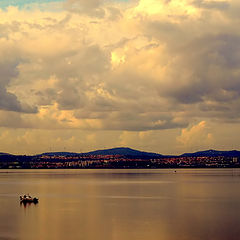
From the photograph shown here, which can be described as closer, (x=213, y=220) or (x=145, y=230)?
(x=145, y=230)

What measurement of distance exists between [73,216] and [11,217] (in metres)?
10.5

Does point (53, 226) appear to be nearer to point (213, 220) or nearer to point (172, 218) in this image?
point (172, 218)

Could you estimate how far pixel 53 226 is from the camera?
64.3 m

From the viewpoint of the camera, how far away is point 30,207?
89250mm

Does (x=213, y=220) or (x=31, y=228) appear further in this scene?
(x=213, y=220)

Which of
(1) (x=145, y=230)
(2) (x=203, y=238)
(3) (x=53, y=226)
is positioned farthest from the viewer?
(3) (x=53, y=226)

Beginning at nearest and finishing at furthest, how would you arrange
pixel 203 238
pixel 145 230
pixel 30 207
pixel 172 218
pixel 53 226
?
pixel 203 238 → pixel 145 230 → pixel 53 226 → pixel 172 218 → pixel 30 207

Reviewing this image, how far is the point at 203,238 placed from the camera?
177 ft

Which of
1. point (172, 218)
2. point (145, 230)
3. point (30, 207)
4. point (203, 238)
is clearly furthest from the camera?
point (30, 207)

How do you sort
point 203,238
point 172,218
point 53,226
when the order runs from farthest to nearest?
point 172,218 → point 53,226 → point 203,238

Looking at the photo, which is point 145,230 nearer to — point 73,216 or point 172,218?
point 172,218

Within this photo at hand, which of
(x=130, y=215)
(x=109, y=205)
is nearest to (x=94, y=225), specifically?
(x=130, y=215)

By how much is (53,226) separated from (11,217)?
1362cm

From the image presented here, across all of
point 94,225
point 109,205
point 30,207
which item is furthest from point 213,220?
point 30,207
